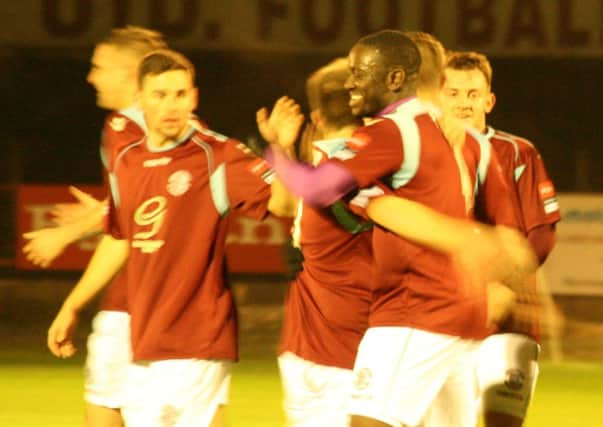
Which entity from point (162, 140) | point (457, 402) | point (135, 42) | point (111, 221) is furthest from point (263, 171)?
point (135, 42)

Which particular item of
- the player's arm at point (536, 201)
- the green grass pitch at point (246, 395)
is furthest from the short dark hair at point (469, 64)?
the green grass pitch at point (246, 395)

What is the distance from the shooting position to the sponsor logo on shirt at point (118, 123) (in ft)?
20.7

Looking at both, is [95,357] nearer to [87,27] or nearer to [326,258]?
[326,258]

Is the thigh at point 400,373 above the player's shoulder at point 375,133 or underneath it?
underneath

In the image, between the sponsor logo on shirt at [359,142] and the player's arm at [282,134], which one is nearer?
the sponsor logo on shirt at [359,142]

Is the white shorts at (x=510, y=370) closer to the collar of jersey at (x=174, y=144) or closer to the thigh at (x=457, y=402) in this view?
the thigh at (x=457, y=402)

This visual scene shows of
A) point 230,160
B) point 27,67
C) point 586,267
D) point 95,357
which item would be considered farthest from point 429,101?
point 27,67

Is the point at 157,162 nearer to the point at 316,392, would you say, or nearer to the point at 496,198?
the point at 316,392

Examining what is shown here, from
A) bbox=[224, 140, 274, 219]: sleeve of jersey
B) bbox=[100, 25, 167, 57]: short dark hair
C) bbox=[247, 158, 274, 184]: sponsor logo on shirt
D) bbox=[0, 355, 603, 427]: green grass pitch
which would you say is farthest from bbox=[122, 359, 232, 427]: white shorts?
bbox=[0, 355, 603, 427]: green grass pitch

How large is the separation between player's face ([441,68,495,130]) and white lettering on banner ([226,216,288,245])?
376 inches

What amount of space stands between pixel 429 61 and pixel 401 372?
113cm

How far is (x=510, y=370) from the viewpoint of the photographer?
6.45 metres

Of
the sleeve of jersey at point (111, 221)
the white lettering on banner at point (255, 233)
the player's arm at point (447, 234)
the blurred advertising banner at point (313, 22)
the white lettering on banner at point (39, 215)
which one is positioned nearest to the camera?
the player's arm at point (447, 234)

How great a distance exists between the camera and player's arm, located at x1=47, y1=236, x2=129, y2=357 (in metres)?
6.02
